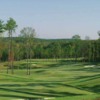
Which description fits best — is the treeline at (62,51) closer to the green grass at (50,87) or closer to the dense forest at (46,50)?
the dense forest at (46,50)

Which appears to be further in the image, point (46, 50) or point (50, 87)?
point (46, 50)

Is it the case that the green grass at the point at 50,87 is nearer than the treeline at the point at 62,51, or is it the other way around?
the green grass at the point at 50,87

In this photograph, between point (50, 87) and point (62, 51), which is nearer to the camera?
point (50, 87)

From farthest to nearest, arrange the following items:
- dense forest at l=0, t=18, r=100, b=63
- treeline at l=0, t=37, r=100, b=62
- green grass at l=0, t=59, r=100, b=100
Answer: treeline at l=0, t=37, r=100, b=62 → dense forest at l=0, t=18, r=100, b=63 → green grass at l=0, t=59, r=100, b=100

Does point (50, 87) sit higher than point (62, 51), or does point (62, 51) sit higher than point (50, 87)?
point (62, 51)

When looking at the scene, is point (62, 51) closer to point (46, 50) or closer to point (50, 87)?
point (46, 50)

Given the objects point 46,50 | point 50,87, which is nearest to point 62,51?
point 46,50

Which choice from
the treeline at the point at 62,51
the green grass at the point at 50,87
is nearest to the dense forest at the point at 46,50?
the treeline at the point at 62,51

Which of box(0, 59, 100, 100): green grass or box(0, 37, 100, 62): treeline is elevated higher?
box(0, 37, 100, 62): treeline

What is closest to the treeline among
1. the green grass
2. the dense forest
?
the dense forest

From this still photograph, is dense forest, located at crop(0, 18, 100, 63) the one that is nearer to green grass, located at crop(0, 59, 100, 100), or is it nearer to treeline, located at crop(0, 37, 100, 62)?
treeline, located at crop(0, 37, 100, 62)

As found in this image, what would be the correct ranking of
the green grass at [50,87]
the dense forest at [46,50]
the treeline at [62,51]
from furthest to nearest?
the treeline at [62,51] < the dense forest at [46,50] < the green grass at [50,87]

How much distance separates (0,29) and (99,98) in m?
75.9

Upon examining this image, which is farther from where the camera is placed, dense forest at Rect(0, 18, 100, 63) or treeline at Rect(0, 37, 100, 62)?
treeline at Rect(0, 37, 100, 62)
